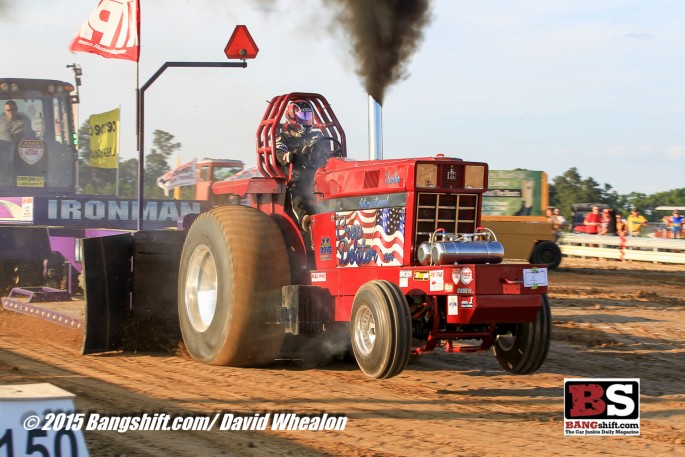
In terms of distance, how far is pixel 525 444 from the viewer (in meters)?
5.11

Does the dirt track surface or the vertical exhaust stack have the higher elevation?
the vertical exhaust stack

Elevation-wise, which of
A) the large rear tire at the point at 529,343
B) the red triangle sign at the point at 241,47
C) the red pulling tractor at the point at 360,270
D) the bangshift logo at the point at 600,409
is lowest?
the bangshift logo at the point at 600,409

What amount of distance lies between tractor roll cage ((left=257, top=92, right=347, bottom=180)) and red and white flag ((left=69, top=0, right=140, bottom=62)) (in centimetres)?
299

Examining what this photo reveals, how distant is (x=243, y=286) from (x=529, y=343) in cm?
221

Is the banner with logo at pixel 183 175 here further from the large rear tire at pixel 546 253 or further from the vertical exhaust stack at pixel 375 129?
the vertical exhaust stack at pixel 375 129

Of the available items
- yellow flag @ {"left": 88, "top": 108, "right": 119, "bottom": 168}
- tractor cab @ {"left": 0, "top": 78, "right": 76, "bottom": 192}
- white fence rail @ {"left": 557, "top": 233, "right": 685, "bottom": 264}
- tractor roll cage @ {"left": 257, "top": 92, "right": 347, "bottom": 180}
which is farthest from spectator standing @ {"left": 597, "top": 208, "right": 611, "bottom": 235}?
tractor roll cage @ {"left": 257, "top": 92, "right": 347, "bottom": 180}

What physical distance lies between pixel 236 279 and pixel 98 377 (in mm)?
1265

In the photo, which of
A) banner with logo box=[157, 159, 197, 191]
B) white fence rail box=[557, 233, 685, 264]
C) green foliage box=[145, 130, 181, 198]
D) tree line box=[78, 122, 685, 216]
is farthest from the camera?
green foliage box=[145, 130, 181, 198]

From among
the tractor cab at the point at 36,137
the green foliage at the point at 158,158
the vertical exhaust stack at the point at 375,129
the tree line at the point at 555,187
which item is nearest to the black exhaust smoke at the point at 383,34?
the vertical exhaust stack at the point at 375,129

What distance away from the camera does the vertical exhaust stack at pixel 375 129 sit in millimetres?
9117

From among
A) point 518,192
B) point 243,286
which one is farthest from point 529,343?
point 518,192

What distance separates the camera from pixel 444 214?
6734 mm

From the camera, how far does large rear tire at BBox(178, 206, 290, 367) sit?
23.5ft

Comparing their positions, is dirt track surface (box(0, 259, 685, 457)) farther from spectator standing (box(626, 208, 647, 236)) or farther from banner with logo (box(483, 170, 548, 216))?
spectator standing (box(626, 208, 647, 236))
